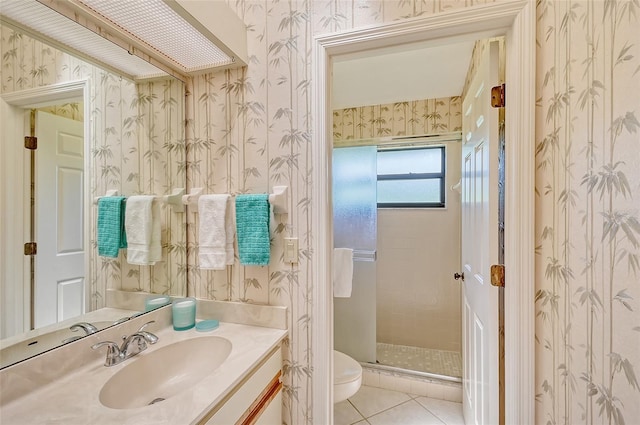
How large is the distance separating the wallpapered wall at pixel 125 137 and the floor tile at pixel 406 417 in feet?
5.06

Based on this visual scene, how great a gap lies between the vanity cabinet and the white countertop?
0.13 feet

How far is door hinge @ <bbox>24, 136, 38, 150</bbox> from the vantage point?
0.77m

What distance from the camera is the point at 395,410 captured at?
6.13 ft

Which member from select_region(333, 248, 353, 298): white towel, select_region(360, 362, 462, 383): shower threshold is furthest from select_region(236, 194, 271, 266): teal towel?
select_region(360, 362, 462, 383): shower threshold

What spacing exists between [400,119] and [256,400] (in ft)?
7.83

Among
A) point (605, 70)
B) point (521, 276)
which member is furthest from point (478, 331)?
point (605, 70)

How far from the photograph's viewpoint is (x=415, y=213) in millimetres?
2695

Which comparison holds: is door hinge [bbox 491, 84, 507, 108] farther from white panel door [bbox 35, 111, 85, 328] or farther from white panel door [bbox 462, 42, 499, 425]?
white panel door [bbox 35, 111, 85, 328]

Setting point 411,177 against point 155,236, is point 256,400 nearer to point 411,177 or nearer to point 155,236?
point 155,236

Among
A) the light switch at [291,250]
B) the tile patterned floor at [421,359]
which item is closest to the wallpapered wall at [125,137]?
the light switch at [291,250]

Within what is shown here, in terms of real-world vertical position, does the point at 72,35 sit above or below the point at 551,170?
above

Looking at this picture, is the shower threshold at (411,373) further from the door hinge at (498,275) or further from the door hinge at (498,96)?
the door hinge at (498,96)

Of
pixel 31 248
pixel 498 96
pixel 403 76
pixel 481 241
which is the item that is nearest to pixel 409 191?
pixel 403 76

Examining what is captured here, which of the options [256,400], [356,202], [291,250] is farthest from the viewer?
[356,202]
